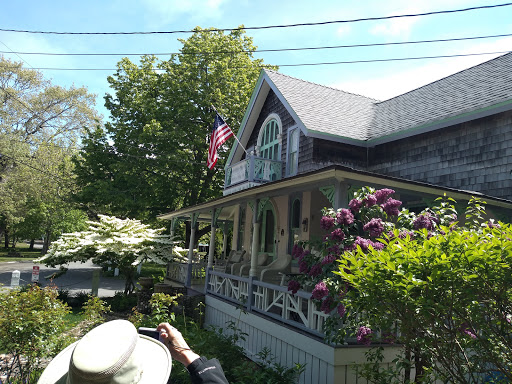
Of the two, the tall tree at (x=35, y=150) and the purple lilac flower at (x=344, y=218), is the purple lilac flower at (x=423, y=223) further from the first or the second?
the tall tree at (x=35, y=150)

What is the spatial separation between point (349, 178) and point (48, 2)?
8.40 m

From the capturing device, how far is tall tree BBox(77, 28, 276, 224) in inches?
918

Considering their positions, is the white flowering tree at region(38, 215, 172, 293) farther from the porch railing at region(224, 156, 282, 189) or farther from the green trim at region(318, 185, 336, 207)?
the green trim at region(318, 185, 336, 207)

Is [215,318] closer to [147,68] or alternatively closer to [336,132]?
[336,132]

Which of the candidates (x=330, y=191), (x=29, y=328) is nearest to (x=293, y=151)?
(x=330, y=191)

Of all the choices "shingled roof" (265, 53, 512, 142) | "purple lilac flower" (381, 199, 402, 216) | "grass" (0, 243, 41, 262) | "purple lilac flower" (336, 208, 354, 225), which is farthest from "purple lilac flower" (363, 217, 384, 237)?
"grass" (0, 243, 41, 262)

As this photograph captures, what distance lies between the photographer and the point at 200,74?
80.4 ft

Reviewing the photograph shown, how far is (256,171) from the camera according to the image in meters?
14.2

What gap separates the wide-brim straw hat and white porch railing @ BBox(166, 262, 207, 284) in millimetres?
13797

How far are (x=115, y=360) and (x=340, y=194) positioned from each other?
231 inches

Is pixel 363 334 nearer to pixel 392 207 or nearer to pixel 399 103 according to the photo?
pixel 392 207

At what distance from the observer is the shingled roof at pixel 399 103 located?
11164 mm

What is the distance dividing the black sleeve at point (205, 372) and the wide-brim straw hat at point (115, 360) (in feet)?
0.42

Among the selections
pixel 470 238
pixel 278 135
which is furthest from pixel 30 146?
pixel 470 238
